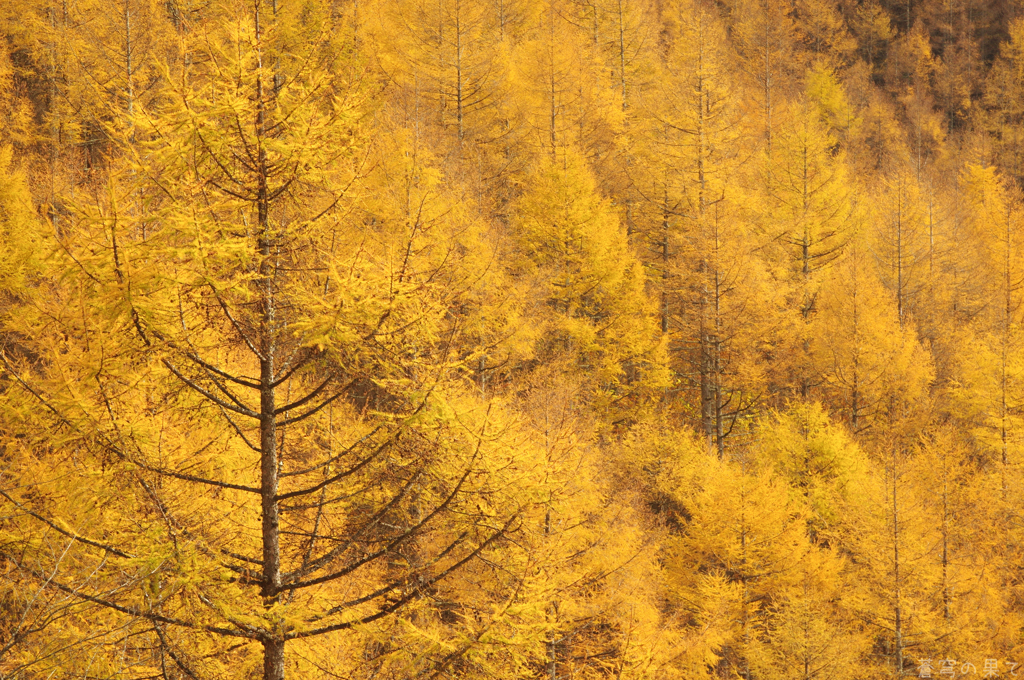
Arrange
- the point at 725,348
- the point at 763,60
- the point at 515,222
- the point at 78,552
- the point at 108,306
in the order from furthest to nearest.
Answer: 1. the point at 763,60
2. the point at 515,222
3. the point at 725,348
4. the point at 78,552
5. the point at 108,306

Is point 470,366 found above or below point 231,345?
below

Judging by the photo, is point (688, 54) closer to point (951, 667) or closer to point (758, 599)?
point (758, 599)

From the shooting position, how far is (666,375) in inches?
803

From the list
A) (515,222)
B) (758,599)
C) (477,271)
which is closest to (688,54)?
(515,222)

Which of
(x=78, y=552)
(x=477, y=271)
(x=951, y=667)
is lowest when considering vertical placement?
(x=951, y=667)

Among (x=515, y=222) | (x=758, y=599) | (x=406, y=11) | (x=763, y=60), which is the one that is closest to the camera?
(x=758, y=599)

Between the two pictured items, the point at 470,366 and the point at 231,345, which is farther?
the point at 470,366

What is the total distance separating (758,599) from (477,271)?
34.3 feet

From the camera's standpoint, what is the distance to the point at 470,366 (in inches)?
720

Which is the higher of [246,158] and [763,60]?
[763,60]

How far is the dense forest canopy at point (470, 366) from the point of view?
4527mm

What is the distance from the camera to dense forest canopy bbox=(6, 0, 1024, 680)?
453 cm

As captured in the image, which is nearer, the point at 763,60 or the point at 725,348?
the point at 725,348

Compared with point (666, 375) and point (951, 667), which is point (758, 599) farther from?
point (666, 375)
